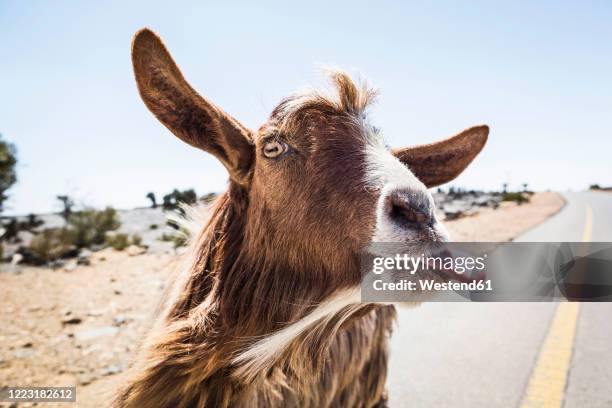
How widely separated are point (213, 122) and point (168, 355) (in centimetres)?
114

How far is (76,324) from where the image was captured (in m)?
5.63

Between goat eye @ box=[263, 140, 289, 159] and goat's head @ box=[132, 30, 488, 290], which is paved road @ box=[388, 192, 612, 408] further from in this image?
goat eye @ box=[263, 140, 289, 159]

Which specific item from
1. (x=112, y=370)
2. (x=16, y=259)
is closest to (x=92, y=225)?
(x=16, y=259)

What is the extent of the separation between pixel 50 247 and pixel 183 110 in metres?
13.2

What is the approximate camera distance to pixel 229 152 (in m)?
1.78

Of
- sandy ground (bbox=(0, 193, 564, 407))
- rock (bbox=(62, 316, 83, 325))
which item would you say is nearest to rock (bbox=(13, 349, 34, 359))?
sandy ground (bbox=(0, 193, 564, 407))

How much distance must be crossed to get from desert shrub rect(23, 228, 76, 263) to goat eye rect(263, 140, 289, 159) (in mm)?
12810

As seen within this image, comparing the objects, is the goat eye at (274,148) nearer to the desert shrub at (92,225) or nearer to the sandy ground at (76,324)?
the sandy ground at (76,324)

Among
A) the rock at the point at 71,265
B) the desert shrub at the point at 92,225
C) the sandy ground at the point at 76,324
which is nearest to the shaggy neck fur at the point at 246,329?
the sandy ground at the point at 76,324

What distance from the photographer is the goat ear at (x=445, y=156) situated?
2.24 meters

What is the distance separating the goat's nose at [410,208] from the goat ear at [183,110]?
83 cm

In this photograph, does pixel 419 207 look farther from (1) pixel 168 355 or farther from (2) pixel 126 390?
(2) pixel 126 390

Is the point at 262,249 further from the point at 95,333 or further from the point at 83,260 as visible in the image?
the point at 83,260

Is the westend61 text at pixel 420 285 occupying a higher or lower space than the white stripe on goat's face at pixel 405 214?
lower
